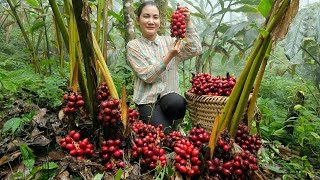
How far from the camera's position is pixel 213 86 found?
197 centimetres

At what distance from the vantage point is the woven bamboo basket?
1819mm

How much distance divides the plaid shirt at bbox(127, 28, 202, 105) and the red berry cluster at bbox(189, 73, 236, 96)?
0.23 metres

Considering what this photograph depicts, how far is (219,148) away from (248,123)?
299 millimetres

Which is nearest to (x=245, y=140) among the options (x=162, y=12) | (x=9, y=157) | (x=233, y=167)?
(x=233, y=167)

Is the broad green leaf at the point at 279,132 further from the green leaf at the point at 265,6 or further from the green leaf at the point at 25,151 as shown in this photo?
the green leaf at the point at 25,151

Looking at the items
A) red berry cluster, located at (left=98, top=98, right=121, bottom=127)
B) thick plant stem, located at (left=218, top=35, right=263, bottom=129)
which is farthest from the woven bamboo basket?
red berry cluster, located at (left=98, top=98, right=121, bottom=127)

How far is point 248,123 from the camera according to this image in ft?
4.81

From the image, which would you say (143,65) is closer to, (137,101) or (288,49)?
(137,101)

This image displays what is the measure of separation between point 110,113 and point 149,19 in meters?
1.11

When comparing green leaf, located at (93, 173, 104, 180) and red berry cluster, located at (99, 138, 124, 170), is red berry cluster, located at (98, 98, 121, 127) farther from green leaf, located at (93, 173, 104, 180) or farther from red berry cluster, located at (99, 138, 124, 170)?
green leaf, located at (93, 173, 104, 180)

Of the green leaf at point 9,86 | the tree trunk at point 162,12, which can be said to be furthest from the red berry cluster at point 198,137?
the tree trunk at point 162,12

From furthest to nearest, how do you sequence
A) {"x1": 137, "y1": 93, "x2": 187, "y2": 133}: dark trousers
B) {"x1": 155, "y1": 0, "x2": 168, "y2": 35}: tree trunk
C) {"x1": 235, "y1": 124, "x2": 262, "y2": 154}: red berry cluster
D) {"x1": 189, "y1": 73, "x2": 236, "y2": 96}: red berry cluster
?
{"x1": 155, "y1": 0, "x2": 168, "y2": 35}: tree trunk, {"x1": 137, "y1": 93, "x2": 187, "y2": 133}: dark trousers, {"x1": 189, "y1": 73, "x2": 236, "y2": 96}: red berry cluster, {"x1": 235, "y1": 124, "x2": 262, "y2": 154}: red berry cluster

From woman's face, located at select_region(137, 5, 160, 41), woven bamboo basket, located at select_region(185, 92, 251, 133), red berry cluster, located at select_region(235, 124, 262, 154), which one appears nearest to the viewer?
red berry cluster, located at select_region(235, 124, 262, 154)

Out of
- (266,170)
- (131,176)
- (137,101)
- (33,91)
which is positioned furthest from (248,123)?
(33,91)
